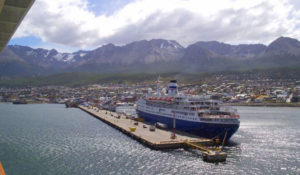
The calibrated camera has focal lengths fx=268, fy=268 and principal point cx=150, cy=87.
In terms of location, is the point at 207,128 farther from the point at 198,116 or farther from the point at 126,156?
the point at 126,156

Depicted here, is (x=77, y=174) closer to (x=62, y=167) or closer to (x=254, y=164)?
(x=62, y=167)

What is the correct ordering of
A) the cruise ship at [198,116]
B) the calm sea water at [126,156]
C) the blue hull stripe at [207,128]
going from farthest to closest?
the cruise ship at [198,116] < the blue hull stripe at [207,128] < the calm sea water at [126,156]

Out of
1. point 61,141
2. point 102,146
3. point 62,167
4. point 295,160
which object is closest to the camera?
point 62,167

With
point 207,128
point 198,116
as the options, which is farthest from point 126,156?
point 198,116

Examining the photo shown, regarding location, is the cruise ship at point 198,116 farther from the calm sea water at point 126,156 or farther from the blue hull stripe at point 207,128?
the calm sea water at point 126,156

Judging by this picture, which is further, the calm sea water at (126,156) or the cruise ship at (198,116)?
the cruise ship at (198,116)

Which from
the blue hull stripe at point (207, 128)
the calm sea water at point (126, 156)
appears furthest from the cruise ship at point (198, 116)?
the calm sea water at point (126, 156)

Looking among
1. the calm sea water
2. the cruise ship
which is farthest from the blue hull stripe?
the calm sea water

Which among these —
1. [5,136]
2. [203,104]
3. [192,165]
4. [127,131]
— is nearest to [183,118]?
[203,104]
